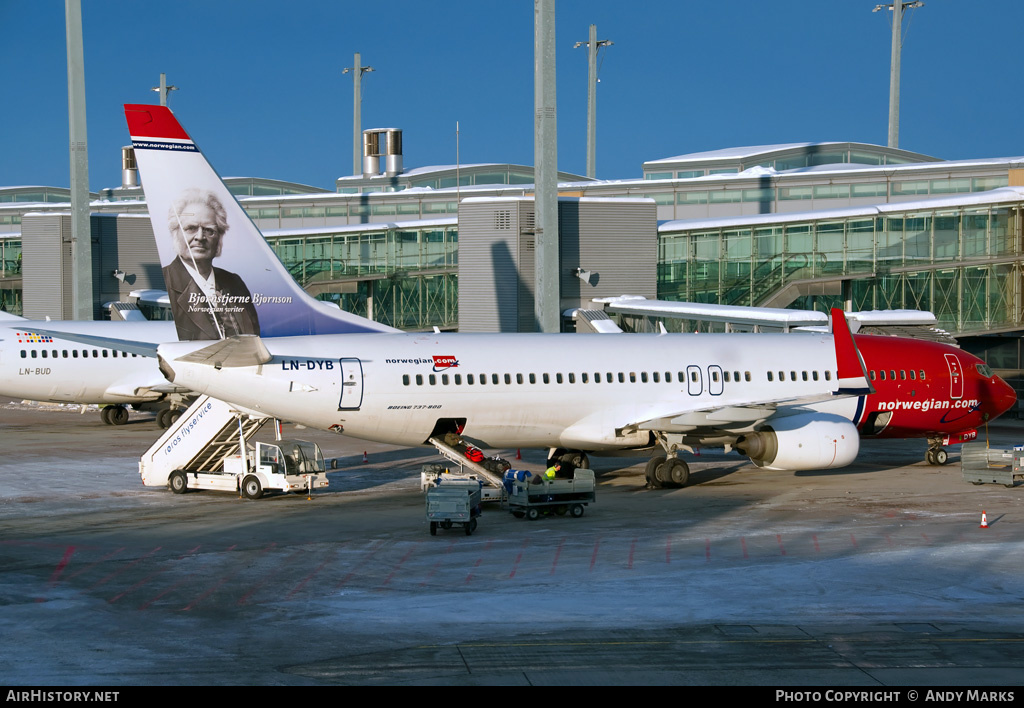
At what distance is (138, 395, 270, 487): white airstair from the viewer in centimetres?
2805

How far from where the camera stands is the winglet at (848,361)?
31.3 metres

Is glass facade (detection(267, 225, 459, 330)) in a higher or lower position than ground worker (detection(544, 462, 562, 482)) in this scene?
higher

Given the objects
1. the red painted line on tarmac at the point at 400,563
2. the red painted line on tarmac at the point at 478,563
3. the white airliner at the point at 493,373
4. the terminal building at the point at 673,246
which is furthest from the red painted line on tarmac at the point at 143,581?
the terminal building at the point at 673,246

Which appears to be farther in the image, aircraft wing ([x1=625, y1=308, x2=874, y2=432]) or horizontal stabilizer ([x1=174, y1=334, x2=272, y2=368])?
aircraft wing ([x1=625, y1=308, x2=874, y2=432])

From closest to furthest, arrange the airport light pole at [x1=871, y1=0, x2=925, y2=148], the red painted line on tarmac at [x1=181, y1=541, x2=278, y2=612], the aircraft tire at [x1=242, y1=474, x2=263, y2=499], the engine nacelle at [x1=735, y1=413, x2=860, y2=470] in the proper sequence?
the red painted line on tarmac at [x1=181, y1=541, x2=278, y2=612]
the aircraft tire at [x1=242, y1=474, x2=263, y2=499]
the engine nacelle at [x1=735, y1=413, x2=860, y2=470]
the airport light pole at [x1=871, y1=0, x2=925, y2=148]

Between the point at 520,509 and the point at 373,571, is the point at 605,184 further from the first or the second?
the point at 373,571

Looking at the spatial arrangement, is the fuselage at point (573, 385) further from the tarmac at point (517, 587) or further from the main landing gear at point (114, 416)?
the main landing gear at point (114, 416)

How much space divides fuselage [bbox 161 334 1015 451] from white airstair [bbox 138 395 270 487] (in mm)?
2742

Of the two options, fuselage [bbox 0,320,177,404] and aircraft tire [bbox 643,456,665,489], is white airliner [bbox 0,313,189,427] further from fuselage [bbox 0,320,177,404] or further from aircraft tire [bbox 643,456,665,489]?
aircraft tire [bbox 643,456,665,489]

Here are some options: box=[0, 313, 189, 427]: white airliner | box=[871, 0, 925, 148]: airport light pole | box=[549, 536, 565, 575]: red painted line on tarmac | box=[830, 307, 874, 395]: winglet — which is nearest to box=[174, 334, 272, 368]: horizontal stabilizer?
box=[549, 536, 565, 575]: red painted line on tarmac

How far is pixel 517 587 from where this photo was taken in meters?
17.9

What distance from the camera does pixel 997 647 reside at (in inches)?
563

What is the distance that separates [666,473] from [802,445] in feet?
11.6

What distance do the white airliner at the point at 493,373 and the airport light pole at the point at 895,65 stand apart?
54.7 meters
